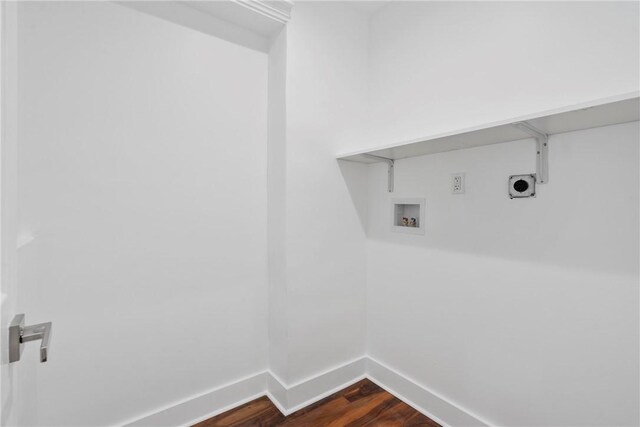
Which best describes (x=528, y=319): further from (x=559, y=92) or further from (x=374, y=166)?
(x=374, y=166)

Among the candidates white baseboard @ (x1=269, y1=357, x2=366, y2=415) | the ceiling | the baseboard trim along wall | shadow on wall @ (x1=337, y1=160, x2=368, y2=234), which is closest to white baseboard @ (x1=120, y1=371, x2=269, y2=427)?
the baseboard trim along wall

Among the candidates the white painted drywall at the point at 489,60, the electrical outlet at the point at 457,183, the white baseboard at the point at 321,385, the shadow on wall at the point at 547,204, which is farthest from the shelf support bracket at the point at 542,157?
the white baseboard at the point at 321,385

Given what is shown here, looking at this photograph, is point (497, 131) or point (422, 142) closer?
point (497, 131)

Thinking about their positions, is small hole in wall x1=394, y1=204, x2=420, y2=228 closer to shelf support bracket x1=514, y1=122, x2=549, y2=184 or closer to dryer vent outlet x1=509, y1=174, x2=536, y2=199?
dryer vent outlet x1=509, y1=174, x2=536, y2=199

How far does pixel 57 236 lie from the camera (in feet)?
4.23

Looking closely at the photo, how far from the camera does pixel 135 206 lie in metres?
1.45

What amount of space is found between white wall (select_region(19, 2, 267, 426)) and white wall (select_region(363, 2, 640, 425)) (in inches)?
36.5

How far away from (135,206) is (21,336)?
0.89 metres

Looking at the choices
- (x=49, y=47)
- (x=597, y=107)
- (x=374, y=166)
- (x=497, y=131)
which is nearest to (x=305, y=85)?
(x=374, y=166)

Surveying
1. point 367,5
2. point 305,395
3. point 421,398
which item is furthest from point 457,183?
point 305,395

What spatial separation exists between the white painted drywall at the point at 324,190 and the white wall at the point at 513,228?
0.58 feet

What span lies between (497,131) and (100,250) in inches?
72.8

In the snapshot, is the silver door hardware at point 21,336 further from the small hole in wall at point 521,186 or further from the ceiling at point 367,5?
the ceiling at point 367,5

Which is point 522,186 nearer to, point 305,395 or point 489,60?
point 489,60
